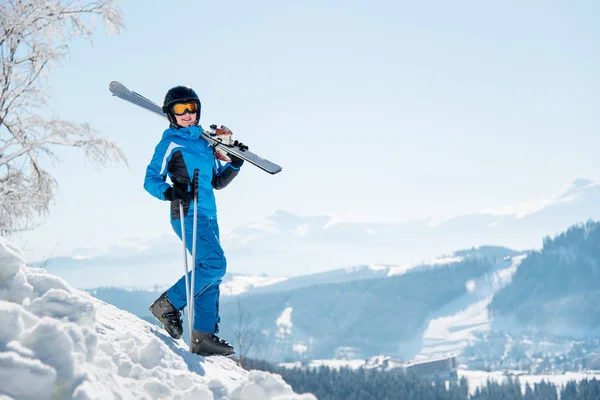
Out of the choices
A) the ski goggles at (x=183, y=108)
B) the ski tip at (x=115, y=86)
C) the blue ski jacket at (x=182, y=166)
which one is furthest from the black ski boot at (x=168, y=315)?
the ski tip at (x=115, y=86)

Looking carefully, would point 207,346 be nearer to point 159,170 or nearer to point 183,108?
point 159,170

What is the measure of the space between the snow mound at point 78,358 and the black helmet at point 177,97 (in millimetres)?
1984

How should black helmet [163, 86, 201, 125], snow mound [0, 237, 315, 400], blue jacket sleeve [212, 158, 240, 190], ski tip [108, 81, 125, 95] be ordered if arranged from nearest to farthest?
snow mound [0, 237, 315, 400]
black helmet [163, 86, 201, 125]
blue jacket sleeve [212, 158, 240, 190]
ski tip [108, 81, 125, 95]

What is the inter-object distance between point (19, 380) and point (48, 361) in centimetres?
21

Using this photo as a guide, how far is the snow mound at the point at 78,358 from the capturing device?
104 inches

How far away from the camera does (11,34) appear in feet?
37.9

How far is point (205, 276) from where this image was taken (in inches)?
206

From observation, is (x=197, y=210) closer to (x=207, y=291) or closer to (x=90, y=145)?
(x=207, y=291)

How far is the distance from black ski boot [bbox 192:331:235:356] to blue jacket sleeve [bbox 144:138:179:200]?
1.35m

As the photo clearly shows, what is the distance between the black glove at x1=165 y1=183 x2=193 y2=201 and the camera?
5199 millimetres

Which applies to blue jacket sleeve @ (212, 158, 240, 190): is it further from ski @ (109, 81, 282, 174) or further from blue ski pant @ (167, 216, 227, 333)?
blue ski pant @ (167, 216, 227, 333)

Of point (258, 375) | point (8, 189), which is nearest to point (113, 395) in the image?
point (258, 375)

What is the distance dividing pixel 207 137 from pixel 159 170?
61 cm

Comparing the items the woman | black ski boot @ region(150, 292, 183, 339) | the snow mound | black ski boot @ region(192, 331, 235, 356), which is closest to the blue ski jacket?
the woman
